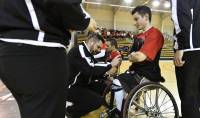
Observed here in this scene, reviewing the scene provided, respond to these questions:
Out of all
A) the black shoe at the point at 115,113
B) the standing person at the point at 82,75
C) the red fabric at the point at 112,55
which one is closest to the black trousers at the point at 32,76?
the black shoe at the point at 115,113

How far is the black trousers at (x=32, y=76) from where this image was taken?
108cm

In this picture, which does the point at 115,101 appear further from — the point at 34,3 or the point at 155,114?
the point at 34,3

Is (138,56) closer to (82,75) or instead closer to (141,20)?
(141,20)

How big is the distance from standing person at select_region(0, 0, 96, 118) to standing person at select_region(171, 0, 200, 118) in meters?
1.19

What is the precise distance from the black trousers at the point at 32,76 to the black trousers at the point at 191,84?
1335 mm

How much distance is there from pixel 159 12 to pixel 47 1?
66.4 feet

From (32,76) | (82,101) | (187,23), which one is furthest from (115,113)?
(32,76)

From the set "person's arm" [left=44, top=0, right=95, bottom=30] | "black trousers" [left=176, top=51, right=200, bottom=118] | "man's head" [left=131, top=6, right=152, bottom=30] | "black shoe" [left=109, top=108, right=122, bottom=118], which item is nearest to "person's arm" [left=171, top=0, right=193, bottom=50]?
"black trousers" [left=176, top=51, right=200, bottom=118]

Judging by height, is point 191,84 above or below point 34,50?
below

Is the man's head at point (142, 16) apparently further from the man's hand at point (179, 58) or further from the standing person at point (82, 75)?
the man's hand at point (179, 58)

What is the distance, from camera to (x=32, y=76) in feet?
3.55

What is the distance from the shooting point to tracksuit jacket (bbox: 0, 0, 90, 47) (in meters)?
1.09

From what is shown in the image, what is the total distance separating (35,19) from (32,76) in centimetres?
19

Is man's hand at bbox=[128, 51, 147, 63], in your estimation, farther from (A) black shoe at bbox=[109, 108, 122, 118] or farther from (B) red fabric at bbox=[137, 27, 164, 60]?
(A) black shoe at bbox=[109, 108, 122, 118]
